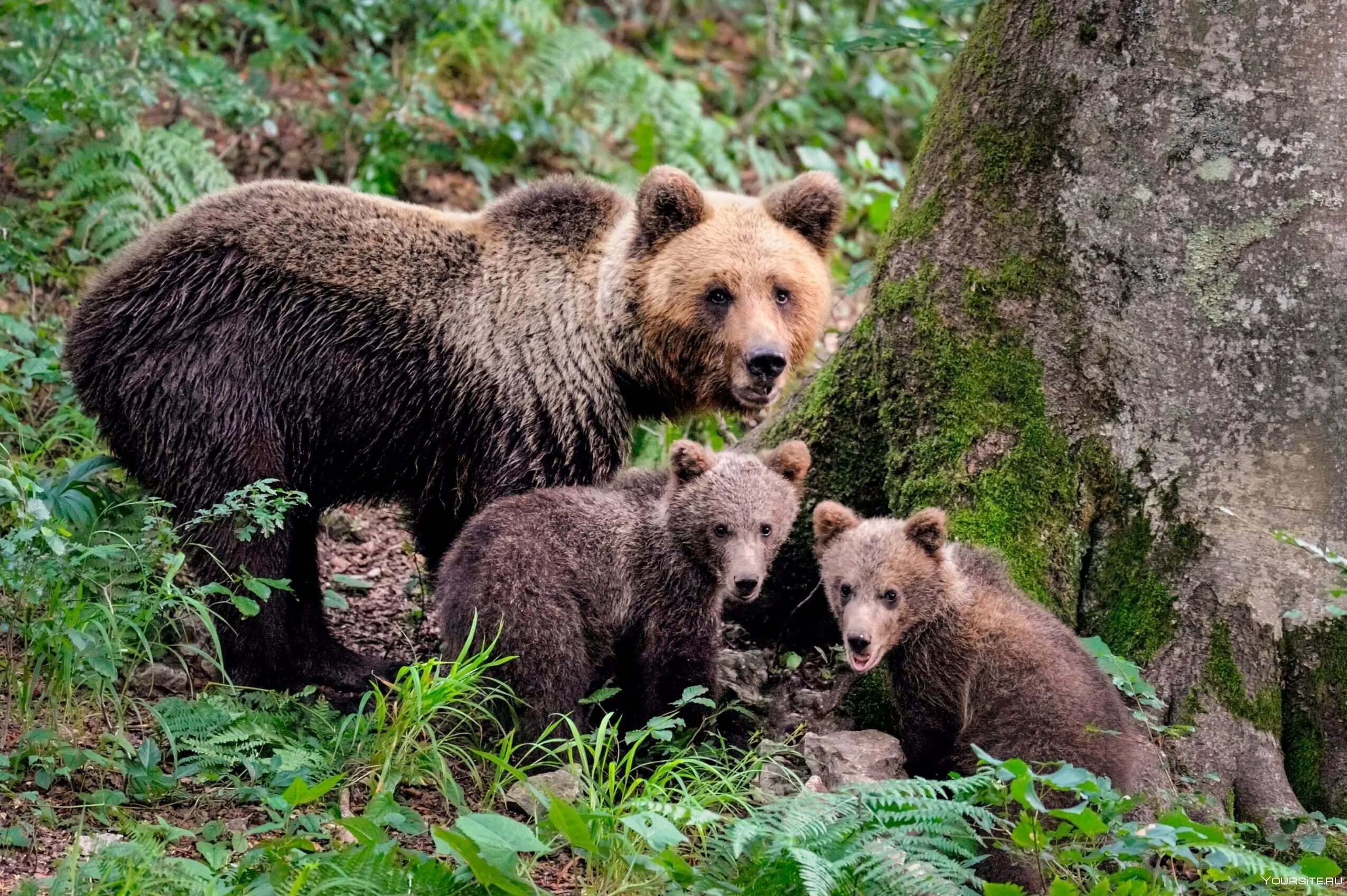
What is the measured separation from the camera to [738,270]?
273 inches

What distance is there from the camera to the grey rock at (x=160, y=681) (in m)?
6.57

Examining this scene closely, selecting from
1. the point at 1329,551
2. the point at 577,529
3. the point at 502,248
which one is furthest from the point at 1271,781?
the point at 502,248

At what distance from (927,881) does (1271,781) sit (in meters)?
2.13

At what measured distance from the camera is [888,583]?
555 cm

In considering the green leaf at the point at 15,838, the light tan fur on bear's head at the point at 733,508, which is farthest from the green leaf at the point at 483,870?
the light tan fur on bear's head at the point at 733,508

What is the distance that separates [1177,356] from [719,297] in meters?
2.24

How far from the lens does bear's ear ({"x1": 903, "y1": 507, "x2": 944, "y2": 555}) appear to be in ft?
18.4

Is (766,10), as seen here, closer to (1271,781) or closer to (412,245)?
(412,245)

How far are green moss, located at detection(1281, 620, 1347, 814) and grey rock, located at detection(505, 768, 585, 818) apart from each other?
303 cm

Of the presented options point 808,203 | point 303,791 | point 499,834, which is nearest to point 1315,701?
point 808,203

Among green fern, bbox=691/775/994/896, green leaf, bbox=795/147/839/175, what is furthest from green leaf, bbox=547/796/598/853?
green leaf, bbox=795/147/839/175

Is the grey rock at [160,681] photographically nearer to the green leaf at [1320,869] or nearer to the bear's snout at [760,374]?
the bear's snout at [760,374]

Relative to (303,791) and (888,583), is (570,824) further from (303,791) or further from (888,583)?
(888,583)

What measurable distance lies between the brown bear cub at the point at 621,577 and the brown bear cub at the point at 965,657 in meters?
0.54
